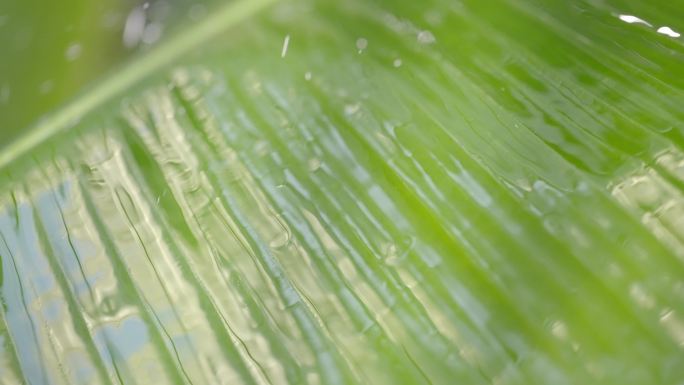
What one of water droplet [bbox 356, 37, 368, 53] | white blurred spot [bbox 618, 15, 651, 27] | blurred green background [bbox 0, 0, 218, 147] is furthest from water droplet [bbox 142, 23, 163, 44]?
white blurred spot [bbox 618, 15, 651, 27]

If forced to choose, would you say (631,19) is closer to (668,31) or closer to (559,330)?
(668,31)

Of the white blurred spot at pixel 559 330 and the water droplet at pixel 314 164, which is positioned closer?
the white blurred spot at pixel 559 330

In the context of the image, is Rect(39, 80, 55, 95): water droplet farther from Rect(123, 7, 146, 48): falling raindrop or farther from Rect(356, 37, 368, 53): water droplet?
Rect(356, 37, 368, 53): water droplet

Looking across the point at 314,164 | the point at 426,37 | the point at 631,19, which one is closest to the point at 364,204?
the point at 314,164

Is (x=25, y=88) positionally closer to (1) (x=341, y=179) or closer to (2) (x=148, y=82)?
(2) (x=148, y=82)

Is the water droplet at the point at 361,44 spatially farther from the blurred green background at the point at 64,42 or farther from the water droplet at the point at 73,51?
the water droplet at the point at 73,51

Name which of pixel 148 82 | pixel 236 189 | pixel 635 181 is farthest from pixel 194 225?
pixel 635 181

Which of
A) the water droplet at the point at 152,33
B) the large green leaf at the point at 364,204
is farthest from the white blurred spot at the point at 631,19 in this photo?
the water droplet at the point at 152,33
